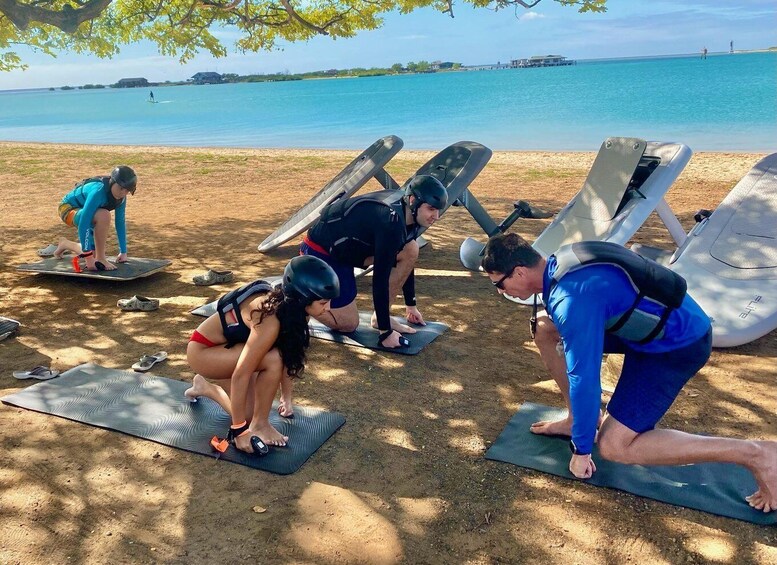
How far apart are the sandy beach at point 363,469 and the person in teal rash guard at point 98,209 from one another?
0.41m

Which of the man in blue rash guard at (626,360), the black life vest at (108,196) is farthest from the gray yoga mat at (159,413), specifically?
the black life vest at (108,196)

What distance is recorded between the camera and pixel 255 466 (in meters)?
3.79

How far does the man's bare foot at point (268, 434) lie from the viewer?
3.99 meters

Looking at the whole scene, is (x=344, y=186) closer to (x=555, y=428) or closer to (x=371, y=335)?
(x=371, y=335)

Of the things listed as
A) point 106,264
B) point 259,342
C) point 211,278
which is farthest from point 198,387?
point 106,264

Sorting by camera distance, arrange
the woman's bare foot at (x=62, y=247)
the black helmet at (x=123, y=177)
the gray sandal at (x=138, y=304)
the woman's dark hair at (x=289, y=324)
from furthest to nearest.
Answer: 1. the woman's bare foot at (x=62, y=247)
2. the black helmet at (x=123, y=177)
3. the gray sandal at (x=138, y=304)
4. the woman's dark hair at (x=289, y=324)

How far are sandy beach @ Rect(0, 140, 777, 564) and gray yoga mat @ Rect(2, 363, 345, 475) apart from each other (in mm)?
81

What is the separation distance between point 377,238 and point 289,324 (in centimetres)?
164

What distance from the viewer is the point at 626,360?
341cm

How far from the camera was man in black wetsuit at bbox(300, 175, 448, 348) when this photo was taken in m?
5.08

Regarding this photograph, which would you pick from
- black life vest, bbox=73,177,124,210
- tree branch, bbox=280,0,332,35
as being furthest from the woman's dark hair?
tree branch, bbox=280,0,332,35

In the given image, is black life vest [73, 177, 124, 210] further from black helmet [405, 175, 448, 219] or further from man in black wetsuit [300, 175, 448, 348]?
black helmet [405, 175, 448, 219]

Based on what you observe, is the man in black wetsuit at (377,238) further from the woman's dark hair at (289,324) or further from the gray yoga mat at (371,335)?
the woman's dark hair at (289,324)

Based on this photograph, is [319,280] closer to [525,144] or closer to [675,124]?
[525,144]
